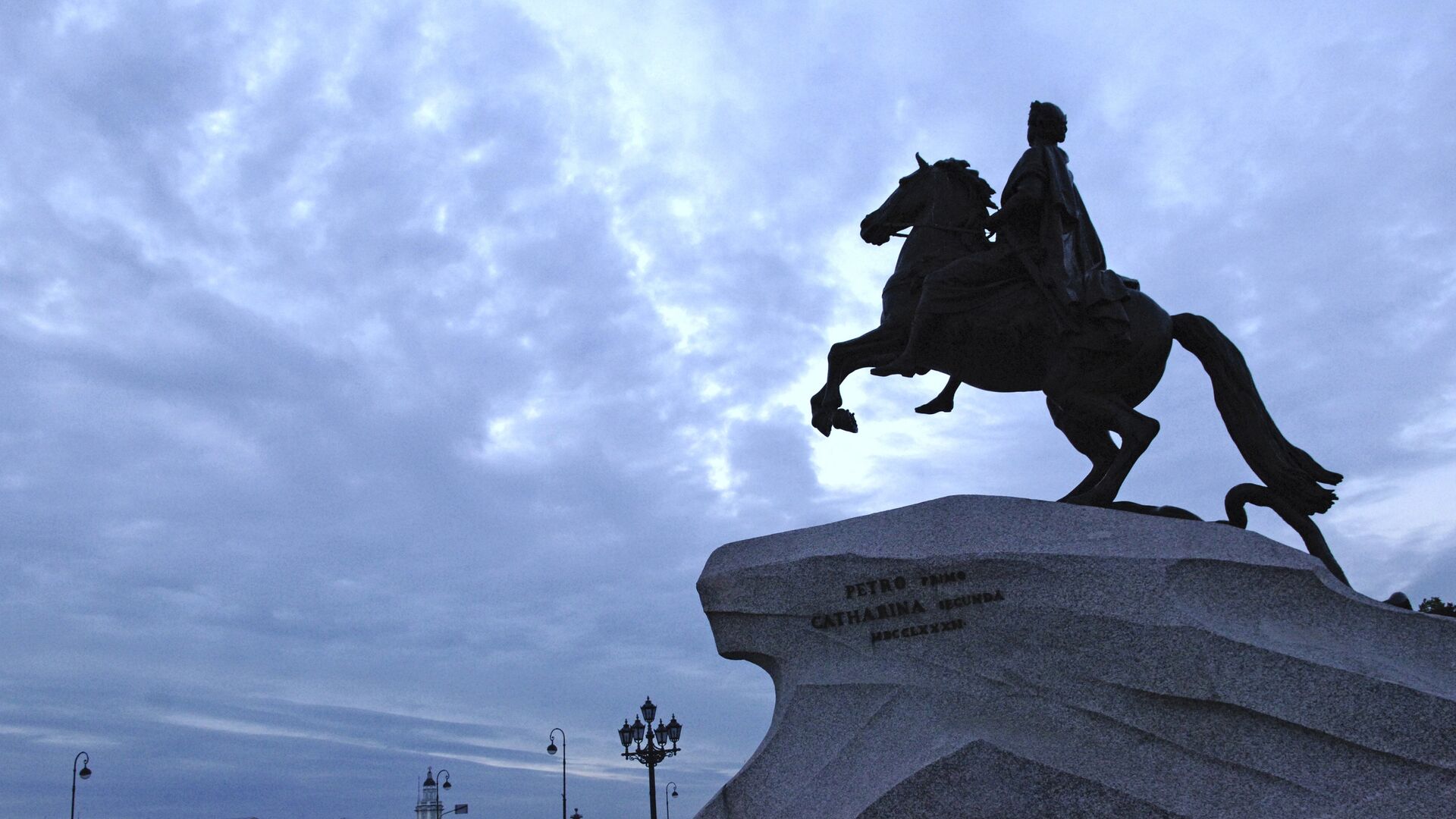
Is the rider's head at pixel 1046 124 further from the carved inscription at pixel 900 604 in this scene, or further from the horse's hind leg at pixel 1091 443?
the carved inscription at pixel 900 604

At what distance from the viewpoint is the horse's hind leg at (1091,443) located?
867 centimetres

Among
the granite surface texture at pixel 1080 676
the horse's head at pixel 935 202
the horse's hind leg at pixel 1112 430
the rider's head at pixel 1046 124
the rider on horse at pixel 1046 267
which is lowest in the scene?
the granite surface texture at pixel 1080 676

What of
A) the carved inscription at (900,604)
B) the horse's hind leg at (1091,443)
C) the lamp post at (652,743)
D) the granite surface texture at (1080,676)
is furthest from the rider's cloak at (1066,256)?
the lamp post at (652,743)

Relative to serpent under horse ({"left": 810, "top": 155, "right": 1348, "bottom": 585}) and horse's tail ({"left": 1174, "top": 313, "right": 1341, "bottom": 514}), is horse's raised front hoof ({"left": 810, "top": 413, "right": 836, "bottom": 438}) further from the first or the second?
horse's tail ({"left": 1174, "top": 313, "right": 1341, "bottom": 514})

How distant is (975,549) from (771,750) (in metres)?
1.79

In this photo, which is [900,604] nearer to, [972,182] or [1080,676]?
[1080,676]

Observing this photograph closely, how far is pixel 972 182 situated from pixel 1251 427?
2804mm

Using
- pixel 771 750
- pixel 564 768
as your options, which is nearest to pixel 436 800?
pixel 564 768

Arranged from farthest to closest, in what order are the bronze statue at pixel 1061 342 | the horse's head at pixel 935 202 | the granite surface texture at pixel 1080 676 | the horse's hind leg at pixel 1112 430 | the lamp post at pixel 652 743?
1. the lamp post at pixel 652 743
2. the horse's head at pixel 935 202
3. the bronze statue at pixel 1061 342
4. the horse's hind leg at pixel 1112 430
5. the granite surface texture at pixel 1080 676

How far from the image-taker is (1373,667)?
6.55m

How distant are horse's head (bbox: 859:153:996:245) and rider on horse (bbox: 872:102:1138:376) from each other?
0.29 metres

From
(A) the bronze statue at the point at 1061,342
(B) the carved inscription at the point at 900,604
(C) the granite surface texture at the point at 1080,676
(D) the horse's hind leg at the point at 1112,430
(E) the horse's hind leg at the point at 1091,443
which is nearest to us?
(C) the granite surface texture at the point at 1080,676

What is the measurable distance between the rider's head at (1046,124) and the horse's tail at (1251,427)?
175 cm

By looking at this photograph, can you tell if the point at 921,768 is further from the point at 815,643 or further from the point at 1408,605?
the point at 1408,605
